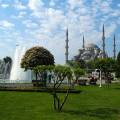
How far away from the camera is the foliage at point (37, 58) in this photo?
53.8 meters

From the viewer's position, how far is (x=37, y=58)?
54.2m

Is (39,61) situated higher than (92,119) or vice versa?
(39,61)

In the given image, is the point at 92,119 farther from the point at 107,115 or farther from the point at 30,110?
the point at 30,110

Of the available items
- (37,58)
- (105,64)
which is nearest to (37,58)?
(37,58)

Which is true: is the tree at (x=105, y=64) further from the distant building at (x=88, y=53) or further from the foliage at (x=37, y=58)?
the distant building at (x=88, y=53)

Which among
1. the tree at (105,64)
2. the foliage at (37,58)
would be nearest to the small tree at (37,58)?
the foliage at (37,58)

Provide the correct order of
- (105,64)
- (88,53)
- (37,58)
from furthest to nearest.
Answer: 1. (88,53)
2. (37,58)
3. (105,64)

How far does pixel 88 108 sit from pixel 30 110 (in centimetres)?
371

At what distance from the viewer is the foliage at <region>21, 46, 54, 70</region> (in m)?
53.8

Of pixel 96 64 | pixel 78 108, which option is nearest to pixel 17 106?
pixel 78 108

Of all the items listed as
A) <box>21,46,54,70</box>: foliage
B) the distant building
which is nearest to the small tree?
<box>21,46,54,70</box>: foliage

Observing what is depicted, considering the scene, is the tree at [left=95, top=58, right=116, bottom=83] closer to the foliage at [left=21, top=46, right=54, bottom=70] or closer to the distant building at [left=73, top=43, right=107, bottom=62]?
the foliage at [left=21, top=46, right=54, bottom=70]

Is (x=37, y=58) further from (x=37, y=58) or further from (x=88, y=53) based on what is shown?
(x=88, y=53)

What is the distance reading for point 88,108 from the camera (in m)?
23.3
